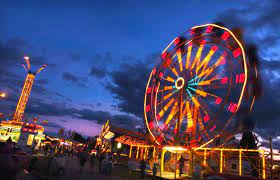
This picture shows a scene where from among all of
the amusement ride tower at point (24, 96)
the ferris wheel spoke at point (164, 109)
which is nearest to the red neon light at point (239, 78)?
the ferris wheel spoke at point (164, 109)

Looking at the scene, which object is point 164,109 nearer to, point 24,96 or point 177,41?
point 177,41

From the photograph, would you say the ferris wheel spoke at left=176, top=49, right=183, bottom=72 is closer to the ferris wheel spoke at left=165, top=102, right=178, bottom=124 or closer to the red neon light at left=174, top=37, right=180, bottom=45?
the red neon light at left=174, top=37, right=180, bottom=45

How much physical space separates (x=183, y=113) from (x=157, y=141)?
352 cm

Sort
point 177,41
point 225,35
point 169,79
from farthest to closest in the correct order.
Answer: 1. point 169,79
2. point 177,41
3. point 225,35

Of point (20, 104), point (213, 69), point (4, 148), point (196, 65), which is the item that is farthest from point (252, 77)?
point (20, 104)

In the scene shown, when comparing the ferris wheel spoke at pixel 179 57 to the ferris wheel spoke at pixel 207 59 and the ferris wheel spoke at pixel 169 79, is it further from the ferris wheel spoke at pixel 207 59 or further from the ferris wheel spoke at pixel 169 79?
the ferris wheel spoke at pixel 207 59

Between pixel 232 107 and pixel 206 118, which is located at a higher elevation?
pixel 232 107

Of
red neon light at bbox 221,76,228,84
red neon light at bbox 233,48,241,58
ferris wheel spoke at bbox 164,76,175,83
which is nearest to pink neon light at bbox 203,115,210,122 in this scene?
red neon light at bbox 221,76,228,84

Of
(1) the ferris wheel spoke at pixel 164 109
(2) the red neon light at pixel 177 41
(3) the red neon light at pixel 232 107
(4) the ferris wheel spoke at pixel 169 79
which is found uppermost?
(2) the red neon light at pixel 177 41

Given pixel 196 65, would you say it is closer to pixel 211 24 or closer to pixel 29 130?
pixel 211 24

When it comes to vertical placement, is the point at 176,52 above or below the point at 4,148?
above

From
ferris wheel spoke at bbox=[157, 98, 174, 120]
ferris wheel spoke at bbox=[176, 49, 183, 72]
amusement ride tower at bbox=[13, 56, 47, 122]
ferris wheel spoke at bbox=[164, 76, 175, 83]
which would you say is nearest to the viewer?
ferris wheel spoke at bbox=[157, 98, 174, 120]

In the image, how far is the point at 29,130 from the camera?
4875 cm

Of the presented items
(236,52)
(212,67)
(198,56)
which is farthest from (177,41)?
(236,52)
